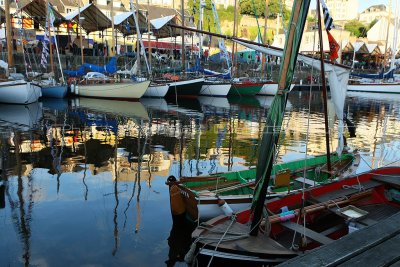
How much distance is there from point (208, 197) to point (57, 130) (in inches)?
553

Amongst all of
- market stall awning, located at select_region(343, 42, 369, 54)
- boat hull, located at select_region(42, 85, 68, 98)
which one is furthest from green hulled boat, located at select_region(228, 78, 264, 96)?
market stall awning, located at select_region(343, 42, 369, 54)

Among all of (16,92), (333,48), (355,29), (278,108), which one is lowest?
(16,92)

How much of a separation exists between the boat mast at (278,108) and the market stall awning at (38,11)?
43.7 metres

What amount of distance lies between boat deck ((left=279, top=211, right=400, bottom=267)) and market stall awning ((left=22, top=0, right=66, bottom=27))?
45.6 metres

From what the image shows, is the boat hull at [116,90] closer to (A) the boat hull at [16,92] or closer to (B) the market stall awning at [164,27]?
(A) the boat hull at [16,92]

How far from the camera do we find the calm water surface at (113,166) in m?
7.12

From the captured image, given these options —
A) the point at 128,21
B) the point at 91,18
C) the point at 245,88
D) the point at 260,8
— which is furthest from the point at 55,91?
the point at 260,8

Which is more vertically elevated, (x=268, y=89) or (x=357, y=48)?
(x=357, y=48)

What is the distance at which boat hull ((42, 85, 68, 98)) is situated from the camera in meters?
34.6

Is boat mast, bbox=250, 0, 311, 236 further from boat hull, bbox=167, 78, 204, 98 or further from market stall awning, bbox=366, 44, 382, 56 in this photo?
market stall awning, bbox=366, 44, 382, 56

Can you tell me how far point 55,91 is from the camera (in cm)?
3475

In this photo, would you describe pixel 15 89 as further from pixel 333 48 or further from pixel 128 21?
pixel 333 48

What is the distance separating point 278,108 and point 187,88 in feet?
109

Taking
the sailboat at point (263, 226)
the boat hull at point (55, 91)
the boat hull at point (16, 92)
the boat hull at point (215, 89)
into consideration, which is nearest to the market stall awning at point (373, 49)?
the boat hull at point (215, 89)
